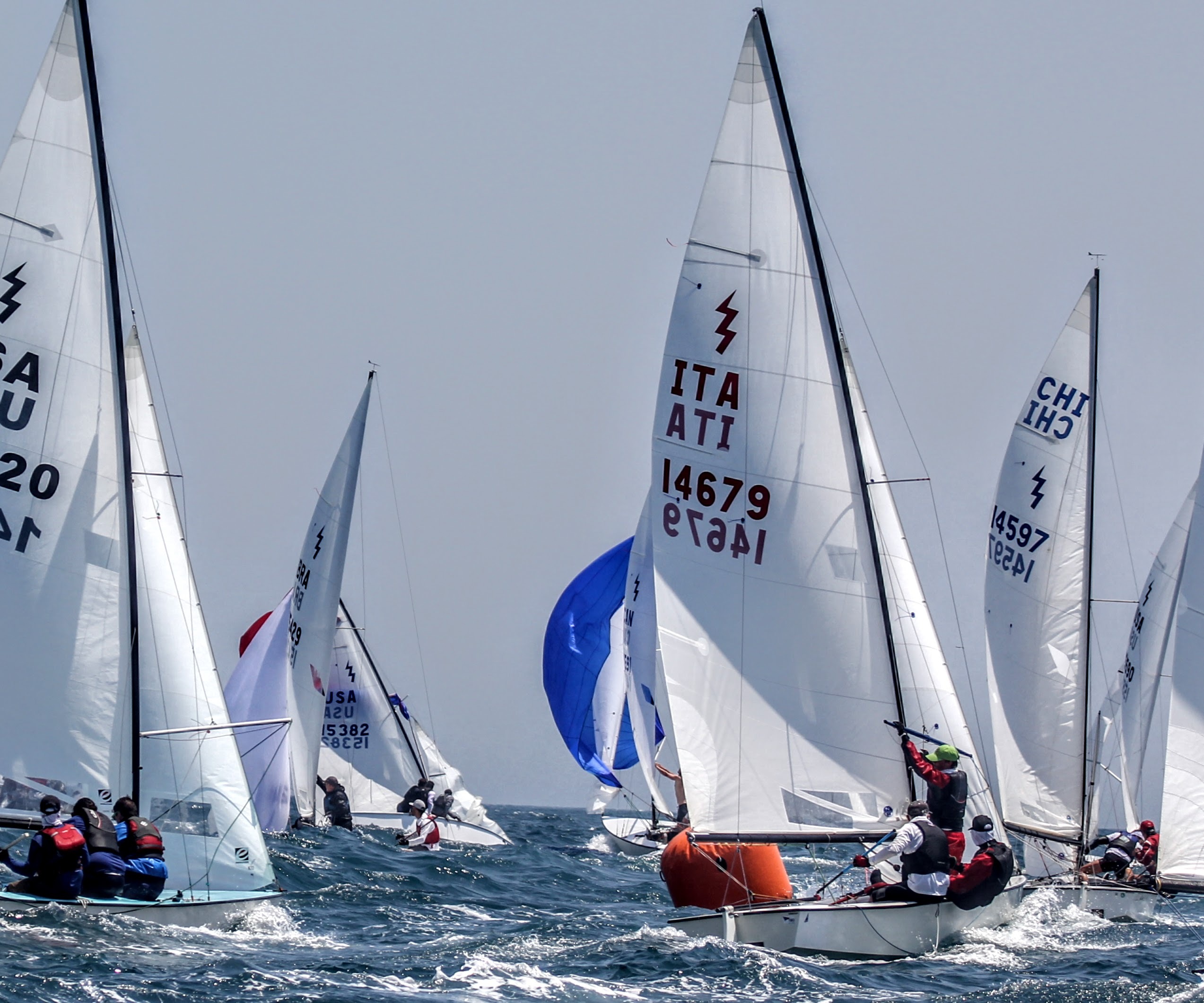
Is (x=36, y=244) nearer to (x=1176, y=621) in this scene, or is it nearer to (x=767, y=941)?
(x=767, y=941)

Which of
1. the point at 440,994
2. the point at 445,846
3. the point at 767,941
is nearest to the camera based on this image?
the point at 440,994

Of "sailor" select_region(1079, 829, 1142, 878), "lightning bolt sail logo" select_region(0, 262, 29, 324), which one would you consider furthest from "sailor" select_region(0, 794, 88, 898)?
"sailor" select_region(1079, 829, 1142, 878)

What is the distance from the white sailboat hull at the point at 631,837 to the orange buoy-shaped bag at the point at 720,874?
12823 millimetres

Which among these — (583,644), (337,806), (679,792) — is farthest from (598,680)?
(337,806)

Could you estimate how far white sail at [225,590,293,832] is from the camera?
23859 mm

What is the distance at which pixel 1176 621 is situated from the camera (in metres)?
14.6

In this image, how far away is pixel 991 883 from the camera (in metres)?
14.0

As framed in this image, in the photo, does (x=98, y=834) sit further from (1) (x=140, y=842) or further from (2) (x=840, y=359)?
(2) (x=840, y=359)

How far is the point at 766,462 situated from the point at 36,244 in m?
6.43

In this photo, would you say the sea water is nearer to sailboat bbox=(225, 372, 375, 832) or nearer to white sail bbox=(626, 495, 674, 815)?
white sail bbox=(626, 495, 674, 815)

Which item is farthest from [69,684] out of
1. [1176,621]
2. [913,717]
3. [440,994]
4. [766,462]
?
[1176,621]

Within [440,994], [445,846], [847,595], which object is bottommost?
[445,846]

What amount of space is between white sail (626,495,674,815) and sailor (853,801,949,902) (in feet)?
25.9

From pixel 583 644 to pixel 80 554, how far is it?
42.7 ft
